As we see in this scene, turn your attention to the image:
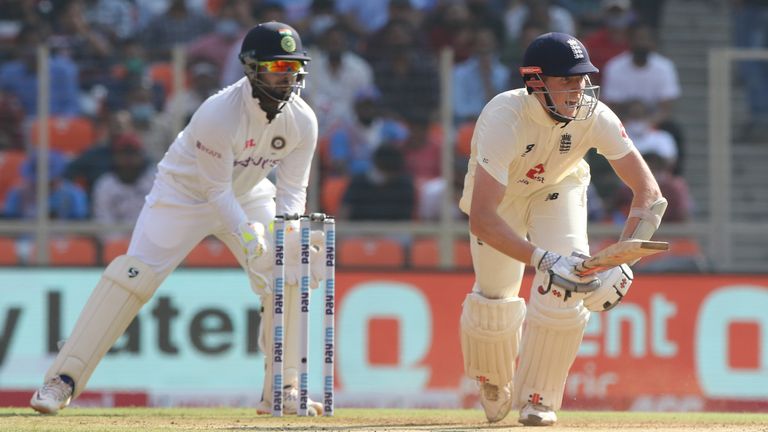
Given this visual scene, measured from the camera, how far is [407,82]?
11.3 m

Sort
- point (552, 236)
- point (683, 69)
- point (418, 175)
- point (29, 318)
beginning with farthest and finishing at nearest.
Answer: point (683, 69), point (418, 175), point (29, 318), point (552, 236)

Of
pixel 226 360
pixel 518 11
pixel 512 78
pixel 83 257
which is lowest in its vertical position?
pixel 226 360

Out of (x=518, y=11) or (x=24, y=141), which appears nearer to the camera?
(x=24, y=141)

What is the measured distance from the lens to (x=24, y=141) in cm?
1146

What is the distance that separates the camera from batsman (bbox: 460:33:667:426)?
656 cm

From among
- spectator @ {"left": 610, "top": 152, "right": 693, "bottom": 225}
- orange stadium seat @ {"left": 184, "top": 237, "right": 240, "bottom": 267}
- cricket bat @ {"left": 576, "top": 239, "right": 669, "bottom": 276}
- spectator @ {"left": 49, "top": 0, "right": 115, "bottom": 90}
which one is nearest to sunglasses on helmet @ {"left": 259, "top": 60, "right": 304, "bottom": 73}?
cricket bat @ {"left": 576, "top": 239, "right": 669, "bottom": 276}

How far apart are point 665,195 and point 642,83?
1236 mm

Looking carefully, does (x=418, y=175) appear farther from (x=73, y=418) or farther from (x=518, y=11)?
(x=73, y=418)

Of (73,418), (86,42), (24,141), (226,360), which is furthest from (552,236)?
(86,42)

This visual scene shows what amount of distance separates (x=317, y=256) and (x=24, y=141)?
5093mm

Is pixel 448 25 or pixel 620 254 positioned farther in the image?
pixel 448 25

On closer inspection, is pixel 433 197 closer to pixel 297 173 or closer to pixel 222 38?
pixel 222 38

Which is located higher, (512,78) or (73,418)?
(512,78)

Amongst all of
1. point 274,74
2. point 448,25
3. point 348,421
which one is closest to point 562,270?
point 348,421
